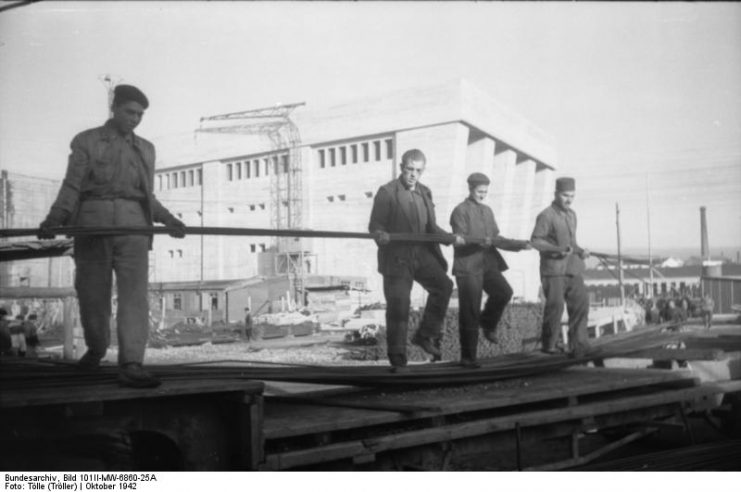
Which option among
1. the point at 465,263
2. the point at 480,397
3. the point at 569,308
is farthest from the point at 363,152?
the point at 480,397

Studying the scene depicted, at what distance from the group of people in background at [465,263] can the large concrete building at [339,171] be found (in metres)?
0.86

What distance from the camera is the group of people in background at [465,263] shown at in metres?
4.49

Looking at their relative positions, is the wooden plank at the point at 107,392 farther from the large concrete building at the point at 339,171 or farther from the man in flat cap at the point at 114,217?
the large concrete building at the point at 339,171

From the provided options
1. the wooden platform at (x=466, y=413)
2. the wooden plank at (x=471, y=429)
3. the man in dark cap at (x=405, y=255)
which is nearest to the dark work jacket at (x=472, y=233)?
the man in dark cap at (x=405, y=255)

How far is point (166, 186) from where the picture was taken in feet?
19.3

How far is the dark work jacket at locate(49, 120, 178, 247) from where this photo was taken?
312 centimetres

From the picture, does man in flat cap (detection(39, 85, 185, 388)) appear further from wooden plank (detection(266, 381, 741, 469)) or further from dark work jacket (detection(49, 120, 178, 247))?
wooden plank (detection(266, 381, 741, 469))

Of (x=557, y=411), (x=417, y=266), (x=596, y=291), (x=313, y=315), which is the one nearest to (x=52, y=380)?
(x=417, y=266)

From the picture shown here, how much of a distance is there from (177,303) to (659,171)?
19.8 feet

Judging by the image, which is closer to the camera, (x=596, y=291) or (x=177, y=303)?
(x=596, y=291)

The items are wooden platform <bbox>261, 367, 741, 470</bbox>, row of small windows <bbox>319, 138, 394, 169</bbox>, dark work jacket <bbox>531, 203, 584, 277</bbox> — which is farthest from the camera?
row of small windows <bbox>319, 138, 394, 169</bbox>

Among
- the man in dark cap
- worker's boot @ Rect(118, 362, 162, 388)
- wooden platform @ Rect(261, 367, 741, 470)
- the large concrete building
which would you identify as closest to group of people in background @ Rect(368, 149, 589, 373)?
the man in dark cap

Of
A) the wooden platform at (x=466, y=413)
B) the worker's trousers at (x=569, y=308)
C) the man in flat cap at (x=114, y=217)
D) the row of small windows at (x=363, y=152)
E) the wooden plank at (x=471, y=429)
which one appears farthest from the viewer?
the row of small windows at (x=363, y=152)

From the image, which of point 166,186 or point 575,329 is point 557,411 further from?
point 166,186
